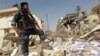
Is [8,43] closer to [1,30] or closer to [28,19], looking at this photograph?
[1,30]

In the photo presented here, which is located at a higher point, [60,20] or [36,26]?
[36,26]

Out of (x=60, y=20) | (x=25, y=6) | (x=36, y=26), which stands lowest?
(x=60, y=20)

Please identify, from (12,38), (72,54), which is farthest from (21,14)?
(12,38)

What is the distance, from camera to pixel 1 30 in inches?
979

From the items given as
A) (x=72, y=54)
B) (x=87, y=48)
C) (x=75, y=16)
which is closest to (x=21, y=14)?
(x=72, y=54)

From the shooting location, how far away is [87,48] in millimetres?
13414

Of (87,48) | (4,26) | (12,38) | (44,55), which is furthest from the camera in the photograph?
(4,26)

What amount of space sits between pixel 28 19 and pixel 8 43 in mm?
12842

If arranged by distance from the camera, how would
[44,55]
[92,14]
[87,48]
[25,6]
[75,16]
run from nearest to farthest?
[25,6], [44,55], [87,48], [92,14], [75,16]

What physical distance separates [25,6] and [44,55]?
14.8ft

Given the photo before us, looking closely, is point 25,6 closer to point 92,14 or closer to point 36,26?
point 36,26

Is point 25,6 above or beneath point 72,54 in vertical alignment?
above

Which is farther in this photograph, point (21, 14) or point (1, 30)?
point (1, 30)

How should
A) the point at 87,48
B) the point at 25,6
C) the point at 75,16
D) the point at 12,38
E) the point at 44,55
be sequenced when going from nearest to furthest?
the point at 25,6, the point at 44,55, the point at 87,48, the point at 12,38, the point at 75,16
